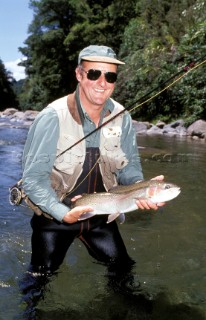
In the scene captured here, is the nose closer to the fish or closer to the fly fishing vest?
the fly fishing vest

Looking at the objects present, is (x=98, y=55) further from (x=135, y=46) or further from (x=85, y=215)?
(x=135, y=46)

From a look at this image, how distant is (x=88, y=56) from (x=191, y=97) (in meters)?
21.0

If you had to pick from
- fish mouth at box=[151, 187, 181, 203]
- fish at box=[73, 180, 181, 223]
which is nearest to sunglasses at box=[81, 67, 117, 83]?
fish at box=[73, 180, 181, 223]

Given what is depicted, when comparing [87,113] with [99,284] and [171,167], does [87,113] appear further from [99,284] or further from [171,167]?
[171,167]

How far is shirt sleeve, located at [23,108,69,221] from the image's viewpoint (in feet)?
11.2

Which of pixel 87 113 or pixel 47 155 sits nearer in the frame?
pixel 47 155

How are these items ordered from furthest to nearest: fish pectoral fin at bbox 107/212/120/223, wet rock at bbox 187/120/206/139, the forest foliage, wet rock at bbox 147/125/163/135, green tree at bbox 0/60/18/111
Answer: green tree at bbox 0/60/18/111
wet rock at bbox 147/125/163/135
the forest foliage
wet rock at bbox 187/120/206/139
fish pectoral fin at bbox 107/212/120/223

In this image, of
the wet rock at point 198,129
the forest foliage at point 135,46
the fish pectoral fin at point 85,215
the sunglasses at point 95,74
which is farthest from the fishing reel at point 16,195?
the wet rock at point 198,129

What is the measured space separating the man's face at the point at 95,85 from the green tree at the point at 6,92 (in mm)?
76223

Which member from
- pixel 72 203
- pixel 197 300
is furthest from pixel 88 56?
pixel 197 300

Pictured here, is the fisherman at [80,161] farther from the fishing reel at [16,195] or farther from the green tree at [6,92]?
the green tree at [6,92]

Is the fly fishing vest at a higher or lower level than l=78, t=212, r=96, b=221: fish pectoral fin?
higher

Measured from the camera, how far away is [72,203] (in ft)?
12.2

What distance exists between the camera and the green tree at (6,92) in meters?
78.4
